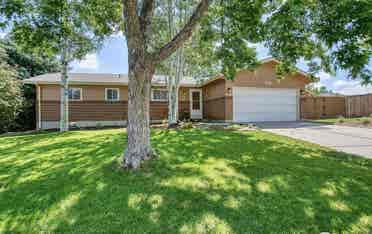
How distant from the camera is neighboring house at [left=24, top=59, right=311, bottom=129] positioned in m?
13.3

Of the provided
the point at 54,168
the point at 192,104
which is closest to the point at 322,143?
the point at 54,168

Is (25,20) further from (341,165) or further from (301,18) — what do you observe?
(341,165)

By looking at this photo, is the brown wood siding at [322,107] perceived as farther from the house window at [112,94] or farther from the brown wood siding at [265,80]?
the house window at [112,94]

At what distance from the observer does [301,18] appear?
18.8 ft

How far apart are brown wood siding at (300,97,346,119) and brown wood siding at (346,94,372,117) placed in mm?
366

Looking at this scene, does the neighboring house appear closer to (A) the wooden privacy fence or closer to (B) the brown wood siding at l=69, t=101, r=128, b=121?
(B) the brown wood siding at l=69, t=101, r=128, b=121

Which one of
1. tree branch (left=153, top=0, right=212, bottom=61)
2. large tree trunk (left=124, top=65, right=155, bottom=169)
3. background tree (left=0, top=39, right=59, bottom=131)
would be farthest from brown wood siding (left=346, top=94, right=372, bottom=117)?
background tree (left=0, top=39, right=59, bottom=131)

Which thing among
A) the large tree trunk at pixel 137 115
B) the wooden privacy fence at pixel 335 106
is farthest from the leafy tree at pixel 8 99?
the wooden privacy fence at pixel 335 106

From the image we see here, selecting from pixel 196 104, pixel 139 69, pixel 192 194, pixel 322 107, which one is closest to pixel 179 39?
pixel 139 69

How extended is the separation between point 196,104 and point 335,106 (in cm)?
1056

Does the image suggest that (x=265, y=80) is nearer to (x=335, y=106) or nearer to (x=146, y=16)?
(x=335, y=106)

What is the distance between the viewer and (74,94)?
47.5 feet

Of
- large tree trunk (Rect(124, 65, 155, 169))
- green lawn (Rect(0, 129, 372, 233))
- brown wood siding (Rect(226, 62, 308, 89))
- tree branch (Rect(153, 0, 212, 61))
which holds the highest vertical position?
brown wood siding (Rect(226, 62, 308, 89))

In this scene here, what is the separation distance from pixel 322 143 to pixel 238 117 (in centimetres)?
667
